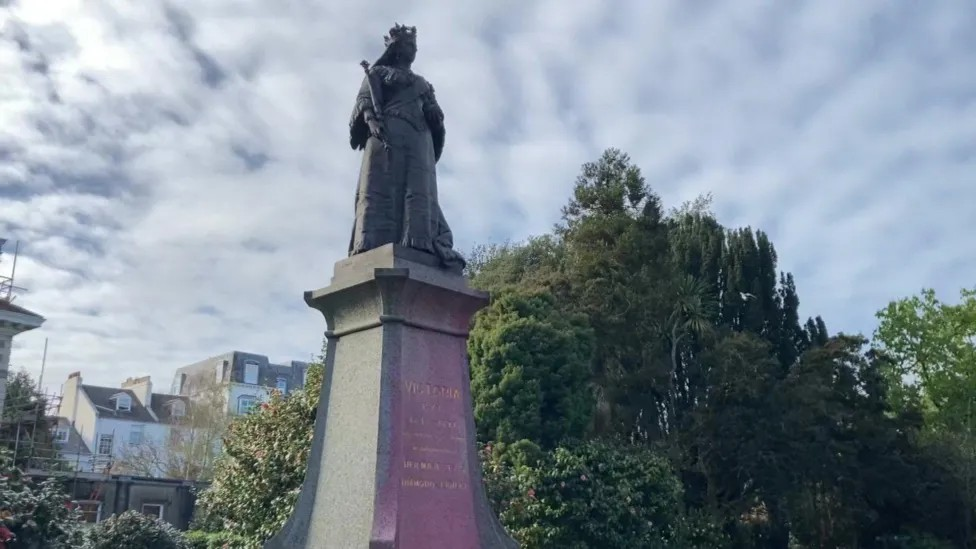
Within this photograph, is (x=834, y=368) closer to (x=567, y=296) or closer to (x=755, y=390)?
(x=755, y=390)

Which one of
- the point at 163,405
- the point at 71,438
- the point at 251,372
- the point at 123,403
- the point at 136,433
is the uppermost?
the point at 251,372

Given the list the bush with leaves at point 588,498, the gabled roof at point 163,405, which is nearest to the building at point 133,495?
the bush with leaves at point 588,498

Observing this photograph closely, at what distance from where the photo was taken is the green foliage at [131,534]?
15234mm

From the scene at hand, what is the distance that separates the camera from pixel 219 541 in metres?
17.5

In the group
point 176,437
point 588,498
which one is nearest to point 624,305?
point 588,498

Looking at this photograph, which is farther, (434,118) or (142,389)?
(142,389)

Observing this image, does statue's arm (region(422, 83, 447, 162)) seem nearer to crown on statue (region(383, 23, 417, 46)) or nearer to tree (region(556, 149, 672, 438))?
crown on statue (region(383, 23, 417, 46))

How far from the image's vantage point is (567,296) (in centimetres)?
2617

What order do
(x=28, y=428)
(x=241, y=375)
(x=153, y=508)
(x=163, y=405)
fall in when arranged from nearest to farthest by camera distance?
1. (x=153, y=508)
2. (x=28, y=428)
3. (x=163, y=405)
4. (x=241, y=375)

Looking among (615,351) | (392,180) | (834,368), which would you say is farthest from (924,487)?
(392,180)

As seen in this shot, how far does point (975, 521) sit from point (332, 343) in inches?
1009

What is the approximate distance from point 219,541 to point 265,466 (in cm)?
353

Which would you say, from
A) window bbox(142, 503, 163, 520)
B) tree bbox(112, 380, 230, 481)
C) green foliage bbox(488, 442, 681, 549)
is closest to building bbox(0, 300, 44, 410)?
window bbox(142, 503, 163, 520)

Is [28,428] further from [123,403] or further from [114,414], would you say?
[123,403]
